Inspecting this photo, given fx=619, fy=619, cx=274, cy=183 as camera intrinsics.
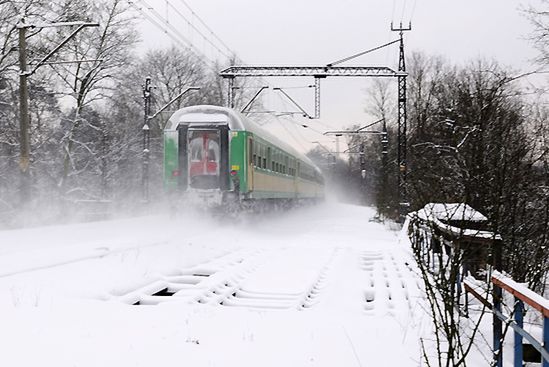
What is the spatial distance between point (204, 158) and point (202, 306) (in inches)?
464

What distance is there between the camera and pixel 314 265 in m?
11.2

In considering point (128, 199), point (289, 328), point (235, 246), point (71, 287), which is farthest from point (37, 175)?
point (289, 328)

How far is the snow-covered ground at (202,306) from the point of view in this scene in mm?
5031

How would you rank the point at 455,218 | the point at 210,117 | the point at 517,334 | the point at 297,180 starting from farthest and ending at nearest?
the point at 297,180 < the point at 210,117 < the point at 455,218 < the point at 517,334

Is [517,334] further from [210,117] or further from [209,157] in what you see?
[210,117]

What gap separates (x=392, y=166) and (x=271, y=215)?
14138 mm

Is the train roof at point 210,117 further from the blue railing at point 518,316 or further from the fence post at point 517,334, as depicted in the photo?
the fence post at point 517,334

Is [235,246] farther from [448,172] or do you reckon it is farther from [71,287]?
[71,287]

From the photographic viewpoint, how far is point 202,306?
6.87m

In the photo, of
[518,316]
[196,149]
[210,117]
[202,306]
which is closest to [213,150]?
[196,149]

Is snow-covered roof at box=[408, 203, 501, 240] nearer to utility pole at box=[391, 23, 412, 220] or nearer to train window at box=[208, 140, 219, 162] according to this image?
train window at box=[208, 140, 219, 162]

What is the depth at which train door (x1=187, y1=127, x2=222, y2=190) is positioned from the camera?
60.1 ft

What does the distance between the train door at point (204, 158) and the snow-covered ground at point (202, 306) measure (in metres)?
5.10

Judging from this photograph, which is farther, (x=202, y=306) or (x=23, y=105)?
(x=23, y=105)
